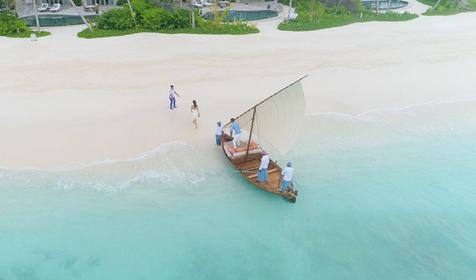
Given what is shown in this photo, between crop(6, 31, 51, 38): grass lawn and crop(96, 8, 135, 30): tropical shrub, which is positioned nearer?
crop(6, 31, 51, 38): grass lawn

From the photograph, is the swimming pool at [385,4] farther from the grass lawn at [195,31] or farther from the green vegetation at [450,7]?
the grass lawn at [195,31]

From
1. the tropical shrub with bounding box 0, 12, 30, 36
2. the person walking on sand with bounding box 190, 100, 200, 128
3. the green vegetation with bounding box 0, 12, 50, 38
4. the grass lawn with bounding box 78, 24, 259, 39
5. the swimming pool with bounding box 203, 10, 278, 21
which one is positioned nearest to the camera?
the person walking on sand with bounding box 190, 100, 200, 128

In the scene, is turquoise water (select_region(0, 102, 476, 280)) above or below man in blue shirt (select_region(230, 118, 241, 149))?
below

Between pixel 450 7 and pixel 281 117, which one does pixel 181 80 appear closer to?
pixel 281 117

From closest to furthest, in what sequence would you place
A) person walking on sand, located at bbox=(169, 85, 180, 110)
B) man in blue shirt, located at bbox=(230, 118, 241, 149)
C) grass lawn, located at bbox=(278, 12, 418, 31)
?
man in blue shirt, located at bbox=(230, 118, 241, 149) < person walking on sand, located at bbox=(169, 85, 180, 110) < grass lawn, located at bbox=(278, 12, 418, 31)

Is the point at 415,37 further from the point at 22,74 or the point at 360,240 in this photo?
the point at 22,74

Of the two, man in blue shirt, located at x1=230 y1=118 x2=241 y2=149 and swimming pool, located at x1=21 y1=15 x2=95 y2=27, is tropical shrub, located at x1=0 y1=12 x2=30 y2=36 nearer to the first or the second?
swimming pool, located at x1=21 y1=15 x2=95 y2=27

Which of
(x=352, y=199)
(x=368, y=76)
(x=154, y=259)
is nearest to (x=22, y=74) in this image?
(x=154, y=259)

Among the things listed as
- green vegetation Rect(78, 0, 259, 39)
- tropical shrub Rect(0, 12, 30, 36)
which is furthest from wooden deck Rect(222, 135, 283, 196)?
tropical shrub Rect(0, 12, 30, 36)
